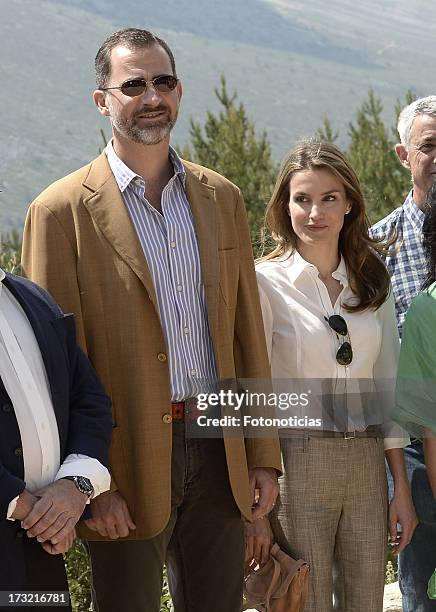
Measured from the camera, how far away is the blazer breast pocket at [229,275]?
3514 mm

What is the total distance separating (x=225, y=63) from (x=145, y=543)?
83.5m

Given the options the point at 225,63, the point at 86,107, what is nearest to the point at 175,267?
the point at 86,107

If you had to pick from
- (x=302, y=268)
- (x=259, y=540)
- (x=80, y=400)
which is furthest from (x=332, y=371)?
(x=80, y=400)

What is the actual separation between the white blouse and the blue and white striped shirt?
1.28 ft

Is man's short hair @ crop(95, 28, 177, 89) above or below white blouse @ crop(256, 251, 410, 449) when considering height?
above

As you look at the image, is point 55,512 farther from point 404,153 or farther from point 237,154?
point 237,154

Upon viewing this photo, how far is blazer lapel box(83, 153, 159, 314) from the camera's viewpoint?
10.9 feet

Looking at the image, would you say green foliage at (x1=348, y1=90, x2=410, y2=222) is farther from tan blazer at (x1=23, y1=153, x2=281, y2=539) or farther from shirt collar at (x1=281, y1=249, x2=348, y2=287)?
tan blazer at (x1=23, y1=153, x2=281, y2=539)

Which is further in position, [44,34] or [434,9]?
[434,9]

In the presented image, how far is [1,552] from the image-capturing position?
2648 millimetres

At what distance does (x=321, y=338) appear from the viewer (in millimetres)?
3717

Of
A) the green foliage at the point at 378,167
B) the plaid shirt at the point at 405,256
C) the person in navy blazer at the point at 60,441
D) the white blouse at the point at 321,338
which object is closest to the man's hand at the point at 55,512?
the person in navy blazer at the point at 60,441

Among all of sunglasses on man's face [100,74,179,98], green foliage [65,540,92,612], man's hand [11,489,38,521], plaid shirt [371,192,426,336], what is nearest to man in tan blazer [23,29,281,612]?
sunglasses on man's face [100,74,179,98]

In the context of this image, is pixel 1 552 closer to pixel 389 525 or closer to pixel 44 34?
pixel 389 525
